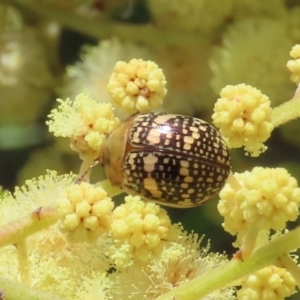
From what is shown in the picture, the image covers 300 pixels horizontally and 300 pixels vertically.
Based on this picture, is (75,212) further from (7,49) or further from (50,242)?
(7,49)

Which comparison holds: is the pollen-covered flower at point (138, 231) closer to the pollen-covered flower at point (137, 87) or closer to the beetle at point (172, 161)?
the beetle at point (172, 161)

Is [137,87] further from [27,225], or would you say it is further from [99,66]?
[99,66]

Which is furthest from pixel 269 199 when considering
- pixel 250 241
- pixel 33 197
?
pixel 33 197

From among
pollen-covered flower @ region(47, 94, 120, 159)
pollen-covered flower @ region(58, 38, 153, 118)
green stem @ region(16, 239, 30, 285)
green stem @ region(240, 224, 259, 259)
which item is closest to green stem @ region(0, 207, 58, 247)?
green stem @ region(16, 239, 30, 285)

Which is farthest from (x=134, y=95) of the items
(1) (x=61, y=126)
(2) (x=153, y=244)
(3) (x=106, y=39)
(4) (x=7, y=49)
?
(4) (x=7, y=49)

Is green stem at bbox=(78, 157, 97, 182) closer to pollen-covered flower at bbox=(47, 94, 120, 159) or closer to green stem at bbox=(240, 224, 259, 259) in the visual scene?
pollen-covered flower at bbox=(47, 94, 120, 159)

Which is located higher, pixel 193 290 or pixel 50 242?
pixel 50 242

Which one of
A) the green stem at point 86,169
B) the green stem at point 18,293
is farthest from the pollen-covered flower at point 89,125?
the green stem at point 18,293
